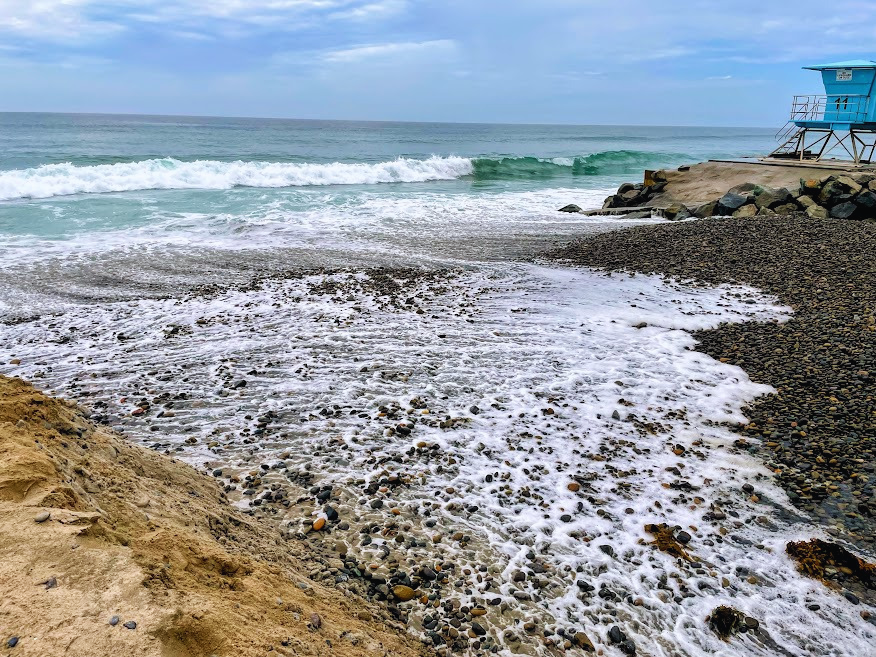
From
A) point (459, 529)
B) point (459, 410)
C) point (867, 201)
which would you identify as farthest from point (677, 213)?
point (459, 529)

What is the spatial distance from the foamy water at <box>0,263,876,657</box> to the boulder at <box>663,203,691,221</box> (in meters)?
10.1

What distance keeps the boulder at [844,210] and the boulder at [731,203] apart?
92.5 inches

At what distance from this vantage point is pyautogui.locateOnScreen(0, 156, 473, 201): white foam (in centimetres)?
2291

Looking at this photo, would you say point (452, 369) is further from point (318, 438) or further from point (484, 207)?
point (484, 207)

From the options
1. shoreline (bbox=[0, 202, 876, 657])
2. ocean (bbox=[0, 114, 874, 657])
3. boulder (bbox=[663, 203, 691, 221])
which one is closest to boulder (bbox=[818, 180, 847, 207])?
boulder (bbox=[663, 203, 691, 221])

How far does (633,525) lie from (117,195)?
24198mm

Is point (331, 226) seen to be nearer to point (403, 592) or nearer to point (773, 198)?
point (773, 198)

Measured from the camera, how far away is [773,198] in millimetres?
17453

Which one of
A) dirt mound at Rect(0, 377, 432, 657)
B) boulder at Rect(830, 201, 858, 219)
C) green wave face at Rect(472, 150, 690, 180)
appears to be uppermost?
green wave face at Rect(472, 150, 690, 180)

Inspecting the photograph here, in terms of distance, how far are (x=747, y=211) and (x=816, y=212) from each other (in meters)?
1.78

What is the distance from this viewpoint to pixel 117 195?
22641 mm

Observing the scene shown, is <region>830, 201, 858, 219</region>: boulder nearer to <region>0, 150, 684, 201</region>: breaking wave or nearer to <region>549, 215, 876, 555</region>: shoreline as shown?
<region>549, 215, 876, 555</region>: shoreline

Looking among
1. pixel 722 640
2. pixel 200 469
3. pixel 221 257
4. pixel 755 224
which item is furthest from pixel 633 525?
pixel 755 224

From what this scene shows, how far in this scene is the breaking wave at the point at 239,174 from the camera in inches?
919
